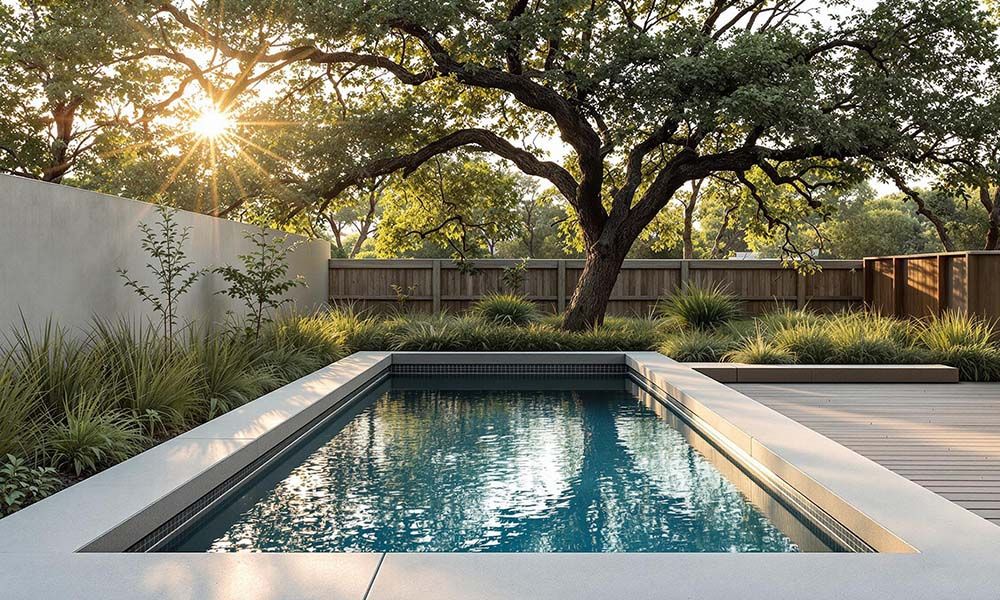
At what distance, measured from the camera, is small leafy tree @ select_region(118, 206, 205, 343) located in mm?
7813

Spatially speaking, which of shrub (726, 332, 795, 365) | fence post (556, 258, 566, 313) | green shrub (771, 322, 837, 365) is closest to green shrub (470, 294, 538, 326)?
fence post (556, 258, 566, 313)

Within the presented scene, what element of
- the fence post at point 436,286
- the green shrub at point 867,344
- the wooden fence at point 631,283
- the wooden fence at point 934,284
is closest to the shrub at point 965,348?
the green shrub at point 867,344

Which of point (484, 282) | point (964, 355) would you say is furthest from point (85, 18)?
point (964, 355)

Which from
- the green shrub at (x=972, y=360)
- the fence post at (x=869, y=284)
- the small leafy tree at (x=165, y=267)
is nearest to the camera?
the small leafy tree at (x=165, y=267)

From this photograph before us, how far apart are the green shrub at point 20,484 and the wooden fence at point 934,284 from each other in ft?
36.9

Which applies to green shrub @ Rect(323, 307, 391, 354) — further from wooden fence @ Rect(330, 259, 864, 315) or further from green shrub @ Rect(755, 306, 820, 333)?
green shrub @ Rect(755, 306, 820, 333)

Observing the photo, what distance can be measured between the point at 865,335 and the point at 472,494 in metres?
6.98

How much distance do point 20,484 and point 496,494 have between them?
2.44 metres

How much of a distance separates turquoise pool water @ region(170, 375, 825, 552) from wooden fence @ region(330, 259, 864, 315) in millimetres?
8644

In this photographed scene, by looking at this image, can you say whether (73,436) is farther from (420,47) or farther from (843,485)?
(420,47)

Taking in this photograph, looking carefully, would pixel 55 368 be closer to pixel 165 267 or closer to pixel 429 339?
pixel 165 267

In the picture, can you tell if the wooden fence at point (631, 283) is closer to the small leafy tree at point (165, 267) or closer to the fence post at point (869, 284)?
the fence post at point (869, 284)

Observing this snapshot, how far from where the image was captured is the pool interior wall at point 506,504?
397 centimetres

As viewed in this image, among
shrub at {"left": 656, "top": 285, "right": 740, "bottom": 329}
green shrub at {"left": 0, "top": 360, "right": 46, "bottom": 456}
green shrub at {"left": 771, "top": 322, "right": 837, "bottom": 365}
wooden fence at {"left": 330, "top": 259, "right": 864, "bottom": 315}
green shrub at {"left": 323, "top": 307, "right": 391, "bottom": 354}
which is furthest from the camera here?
wooden fence at {"left": 330, "top": 259, "right": 864, "bottom": 315}
